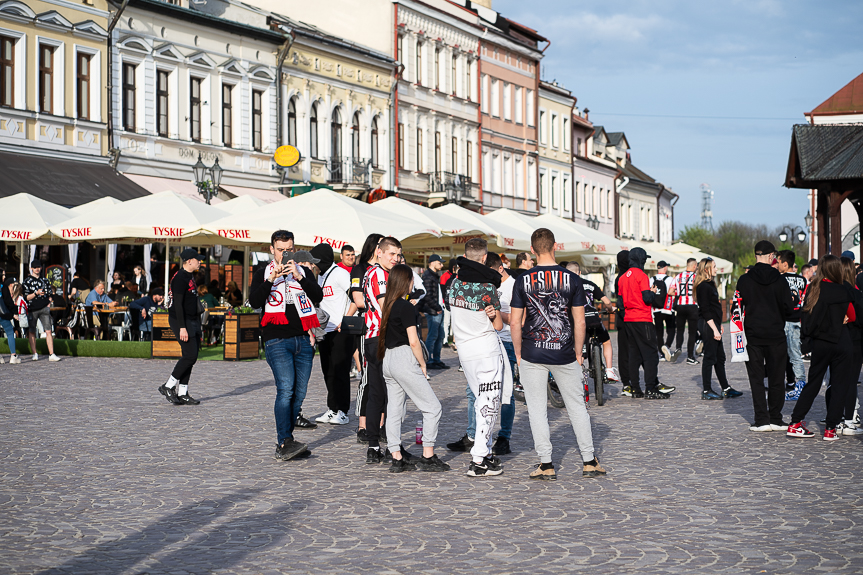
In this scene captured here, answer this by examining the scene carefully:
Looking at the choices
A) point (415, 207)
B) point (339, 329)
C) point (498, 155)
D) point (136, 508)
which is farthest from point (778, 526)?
point (498, 155)

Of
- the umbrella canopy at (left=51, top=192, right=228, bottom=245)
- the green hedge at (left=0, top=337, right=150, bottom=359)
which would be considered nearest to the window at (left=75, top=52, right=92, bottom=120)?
the umbrella canopy at (left=51, top=192, right=228, bottom=245)

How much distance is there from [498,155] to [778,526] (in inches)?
1909

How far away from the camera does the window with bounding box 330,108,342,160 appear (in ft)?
133

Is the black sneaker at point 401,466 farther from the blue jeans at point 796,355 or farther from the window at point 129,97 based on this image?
the window at point 129,97

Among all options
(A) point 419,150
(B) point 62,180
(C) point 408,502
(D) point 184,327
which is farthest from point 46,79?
(C) point 408,502

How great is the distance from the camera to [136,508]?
7.44m

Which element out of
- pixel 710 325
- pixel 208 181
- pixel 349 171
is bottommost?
pixel 710 325

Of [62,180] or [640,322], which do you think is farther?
[62,180]

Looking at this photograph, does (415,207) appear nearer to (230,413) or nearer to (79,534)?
(230,413)

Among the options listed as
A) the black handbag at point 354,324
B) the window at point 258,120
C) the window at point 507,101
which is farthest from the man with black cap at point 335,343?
the window at point 507,101

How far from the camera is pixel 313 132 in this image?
130ft

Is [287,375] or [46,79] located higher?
[46,79]

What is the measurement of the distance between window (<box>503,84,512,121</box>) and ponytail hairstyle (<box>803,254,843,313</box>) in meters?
45.3

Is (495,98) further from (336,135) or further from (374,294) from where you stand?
(374,294)
